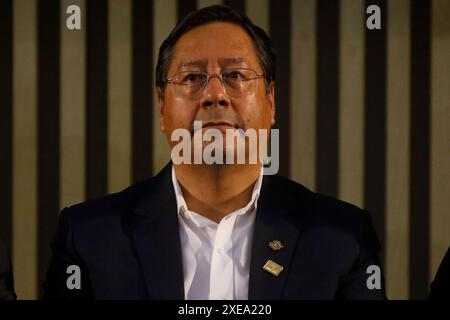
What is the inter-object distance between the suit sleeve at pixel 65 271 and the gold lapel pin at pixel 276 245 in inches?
17.3

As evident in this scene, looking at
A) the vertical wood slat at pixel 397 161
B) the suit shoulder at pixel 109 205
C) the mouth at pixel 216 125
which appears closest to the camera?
the mouth at pixel 216 125

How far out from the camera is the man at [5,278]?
1318 millimetres

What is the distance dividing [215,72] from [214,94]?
0.05m

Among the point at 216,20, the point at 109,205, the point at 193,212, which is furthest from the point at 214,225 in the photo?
the point at 216,20

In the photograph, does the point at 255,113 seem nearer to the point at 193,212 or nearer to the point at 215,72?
the point at 215,72

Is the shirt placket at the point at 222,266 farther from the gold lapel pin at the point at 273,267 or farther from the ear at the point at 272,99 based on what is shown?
the ear at the point at 272,99

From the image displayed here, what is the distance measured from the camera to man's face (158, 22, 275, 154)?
1.24 m

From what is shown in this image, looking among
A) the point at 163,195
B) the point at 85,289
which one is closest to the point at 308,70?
the point at 163,195

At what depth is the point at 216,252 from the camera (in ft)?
4.25

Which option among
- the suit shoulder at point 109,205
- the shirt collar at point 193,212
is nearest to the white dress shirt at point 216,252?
the shirt collar at point 193,212
